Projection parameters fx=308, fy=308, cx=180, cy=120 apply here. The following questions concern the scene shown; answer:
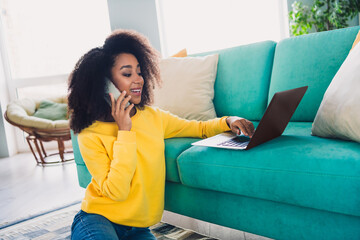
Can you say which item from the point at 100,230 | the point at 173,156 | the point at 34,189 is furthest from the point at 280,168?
the point at 34,189

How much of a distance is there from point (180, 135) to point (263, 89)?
0.65 metres

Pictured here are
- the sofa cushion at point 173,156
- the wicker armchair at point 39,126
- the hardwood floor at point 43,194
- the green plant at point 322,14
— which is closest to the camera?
the sofa cushion at point 173,156

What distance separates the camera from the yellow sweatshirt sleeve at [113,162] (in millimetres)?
1062

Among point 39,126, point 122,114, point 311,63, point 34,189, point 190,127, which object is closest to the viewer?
point 122,114

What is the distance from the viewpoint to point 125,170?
107cm

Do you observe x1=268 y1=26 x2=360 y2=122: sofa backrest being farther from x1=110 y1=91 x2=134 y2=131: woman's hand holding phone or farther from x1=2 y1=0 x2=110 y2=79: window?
x1=2 y1=0 x2=110 y2=79: window

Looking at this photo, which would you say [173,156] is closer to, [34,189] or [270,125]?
[270,125]

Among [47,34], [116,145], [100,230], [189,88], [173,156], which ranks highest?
[47,34]

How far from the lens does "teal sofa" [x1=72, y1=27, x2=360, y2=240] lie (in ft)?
3.18

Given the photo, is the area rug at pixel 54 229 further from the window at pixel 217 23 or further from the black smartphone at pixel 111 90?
the window at pixel 217 23

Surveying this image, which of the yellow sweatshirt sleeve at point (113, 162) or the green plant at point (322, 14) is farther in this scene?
the green plant at point (322, 14)

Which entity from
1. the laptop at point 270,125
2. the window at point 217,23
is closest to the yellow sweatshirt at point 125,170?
the laptop at point 270,125

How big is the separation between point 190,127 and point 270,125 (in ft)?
1.55

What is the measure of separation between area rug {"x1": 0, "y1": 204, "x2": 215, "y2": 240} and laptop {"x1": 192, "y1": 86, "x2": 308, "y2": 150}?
49cm
